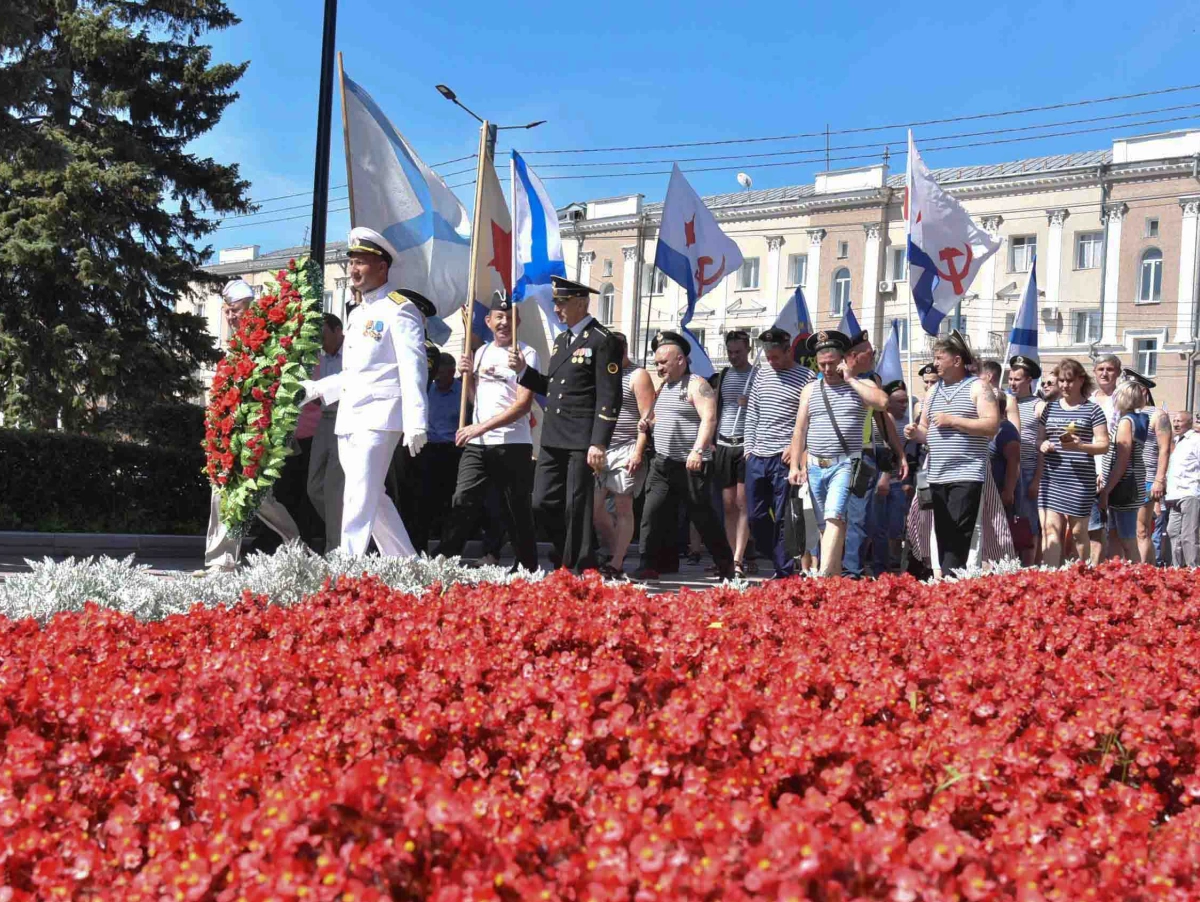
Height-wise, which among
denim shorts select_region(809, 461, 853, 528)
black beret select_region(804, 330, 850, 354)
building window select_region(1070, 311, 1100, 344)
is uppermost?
building window select_region(1070, 311, 1100, 344)

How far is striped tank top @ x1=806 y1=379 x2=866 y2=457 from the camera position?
8.55 metres

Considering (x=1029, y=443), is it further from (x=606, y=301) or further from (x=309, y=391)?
(x=606, y=301)

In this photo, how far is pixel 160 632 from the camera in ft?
13.3

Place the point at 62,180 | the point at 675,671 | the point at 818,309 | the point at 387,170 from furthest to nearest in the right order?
the point at 818,309 → the point at 62,180 → the point at 387,170 → the point at 675,671

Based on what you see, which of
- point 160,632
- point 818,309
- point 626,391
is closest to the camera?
point 160,632

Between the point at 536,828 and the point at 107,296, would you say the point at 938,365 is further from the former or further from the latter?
the point at 107,296

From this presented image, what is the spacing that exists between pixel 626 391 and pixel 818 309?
44.7 metres

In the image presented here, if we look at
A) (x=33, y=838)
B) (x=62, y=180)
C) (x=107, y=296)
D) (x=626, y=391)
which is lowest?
(x=33, y=838)

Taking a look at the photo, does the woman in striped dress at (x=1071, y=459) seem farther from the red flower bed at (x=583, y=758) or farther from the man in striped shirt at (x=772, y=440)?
the red flower bed at (x=583, y=758)

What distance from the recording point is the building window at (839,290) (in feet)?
173

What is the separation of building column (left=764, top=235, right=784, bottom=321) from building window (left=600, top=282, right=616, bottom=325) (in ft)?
24.6

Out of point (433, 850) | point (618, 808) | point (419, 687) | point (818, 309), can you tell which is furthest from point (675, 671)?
point (818, 309)

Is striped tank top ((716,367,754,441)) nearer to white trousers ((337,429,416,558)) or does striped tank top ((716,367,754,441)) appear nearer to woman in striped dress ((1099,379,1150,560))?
woman in striped dress ((1099,379,1150,560))

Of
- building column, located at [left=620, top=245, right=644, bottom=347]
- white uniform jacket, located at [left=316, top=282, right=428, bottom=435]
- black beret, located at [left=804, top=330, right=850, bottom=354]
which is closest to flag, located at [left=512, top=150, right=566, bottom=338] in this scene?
black beret, located at [left=804, top=330, right=850, bottom=354]
